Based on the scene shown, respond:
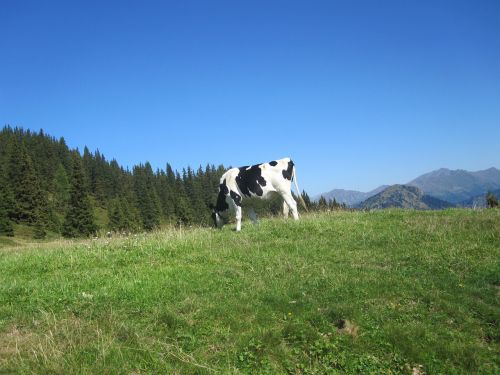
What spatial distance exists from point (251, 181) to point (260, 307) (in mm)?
10772

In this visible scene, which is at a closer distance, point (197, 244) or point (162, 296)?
point (162, 296)

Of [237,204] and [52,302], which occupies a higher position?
[237,204]

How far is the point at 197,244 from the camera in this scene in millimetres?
14141

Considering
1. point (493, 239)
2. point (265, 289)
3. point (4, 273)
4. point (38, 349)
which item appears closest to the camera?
point (38, 349)

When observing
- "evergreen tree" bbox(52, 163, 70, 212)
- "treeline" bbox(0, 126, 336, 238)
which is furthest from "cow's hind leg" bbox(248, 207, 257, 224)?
"evergreen tree" bbox(52, 163, 70, 212)

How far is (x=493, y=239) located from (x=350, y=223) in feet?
16.8

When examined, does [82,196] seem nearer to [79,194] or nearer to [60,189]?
[79,194]

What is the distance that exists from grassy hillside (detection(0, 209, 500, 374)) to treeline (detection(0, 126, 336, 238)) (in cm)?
701

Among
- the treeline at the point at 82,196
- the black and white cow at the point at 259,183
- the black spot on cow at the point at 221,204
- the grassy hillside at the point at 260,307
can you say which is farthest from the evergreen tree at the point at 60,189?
the grassy hillside at the point at 260,307

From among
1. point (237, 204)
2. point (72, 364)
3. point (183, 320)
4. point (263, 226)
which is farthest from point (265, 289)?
point (237, 204)

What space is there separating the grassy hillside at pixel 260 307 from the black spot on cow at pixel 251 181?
18.0 ft

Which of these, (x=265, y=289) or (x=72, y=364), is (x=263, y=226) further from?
(x=72, y=364)

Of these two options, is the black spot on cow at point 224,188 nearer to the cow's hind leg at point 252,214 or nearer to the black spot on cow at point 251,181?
the black spot on cow at point 251,181

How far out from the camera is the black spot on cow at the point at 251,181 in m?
19.1
